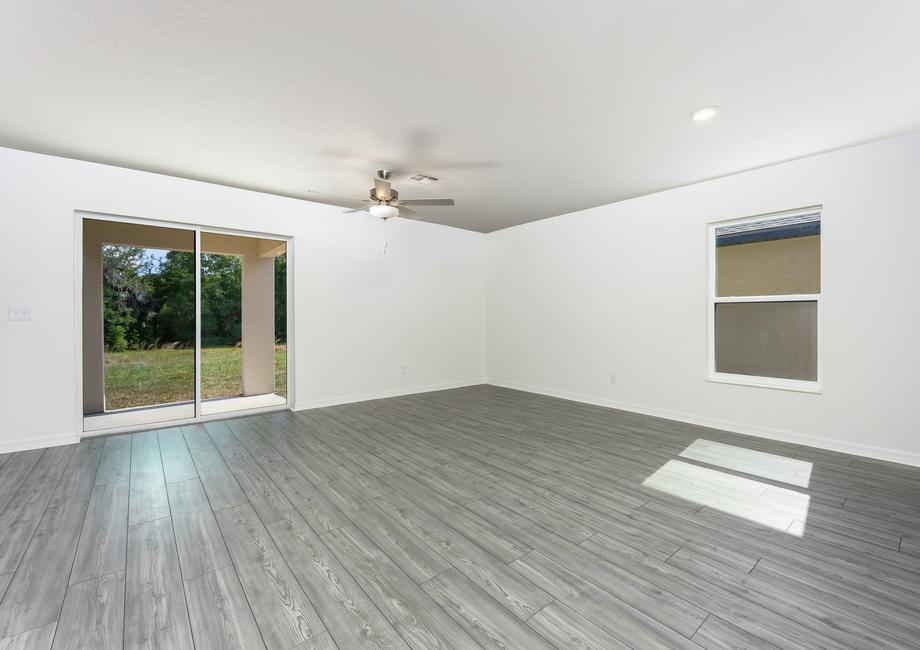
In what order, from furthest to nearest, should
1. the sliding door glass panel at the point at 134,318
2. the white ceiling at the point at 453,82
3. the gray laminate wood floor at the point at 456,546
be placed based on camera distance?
the sliding door glass panel at the point at 134,318 < the white ceiling at the point at 453,82 < the gray laminate wood floor at the point at 456,546

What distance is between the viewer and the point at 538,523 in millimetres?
2236

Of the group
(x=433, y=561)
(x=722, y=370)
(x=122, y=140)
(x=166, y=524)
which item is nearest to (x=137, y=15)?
(x=122, y=140)

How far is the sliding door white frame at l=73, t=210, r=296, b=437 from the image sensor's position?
3.69m

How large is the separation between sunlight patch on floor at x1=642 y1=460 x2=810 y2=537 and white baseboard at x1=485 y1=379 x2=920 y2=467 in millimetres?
1326

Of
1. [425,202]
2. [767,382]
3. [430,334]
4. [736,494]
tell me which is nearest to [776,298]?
[767,382]

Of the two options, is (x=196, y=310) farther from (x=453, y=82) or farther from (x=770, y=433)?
(x=770, y=433)

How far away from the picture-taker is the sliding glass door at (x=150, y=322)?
14.0 feet

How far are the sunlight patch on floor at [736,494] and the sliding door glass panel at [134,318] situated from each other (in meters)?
4.89

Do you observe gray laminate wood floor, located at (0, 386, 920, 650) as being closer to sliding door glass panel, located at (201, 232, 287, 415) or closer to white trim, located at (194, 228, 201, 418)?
white trim, located at (194, 228, 201, 418)

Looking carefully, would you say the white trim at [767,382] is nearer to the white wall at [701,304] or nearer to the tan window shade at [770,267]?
the white wall at [701,304]

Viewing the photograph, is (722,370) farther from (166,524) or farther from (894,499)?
(166,524)

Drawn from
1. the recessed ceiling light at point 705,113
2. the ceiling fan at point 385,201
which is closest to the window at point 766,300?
the recessed ceiling light at point 705,113

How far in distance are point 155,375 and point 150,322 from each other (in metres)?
0.65

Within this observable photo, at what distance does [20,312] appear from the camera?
11.4ft
